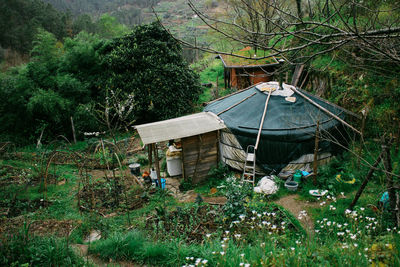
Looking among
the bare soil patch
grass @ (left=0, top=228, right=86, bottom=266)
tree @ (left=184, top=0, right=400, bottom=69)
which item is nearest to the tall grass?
grass @ (left=0, top=228, right=86, bottom=266)

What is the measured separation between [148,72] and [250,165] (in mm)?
7471

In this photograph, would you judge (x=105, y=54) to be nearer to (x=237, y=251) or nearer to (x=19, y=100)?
(x=19, y=100)

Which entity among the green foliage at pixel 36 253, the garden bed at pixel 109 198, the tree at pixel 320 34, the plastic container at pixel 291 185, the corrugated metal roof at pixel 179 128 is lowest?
the garden bed at pixel 109 198

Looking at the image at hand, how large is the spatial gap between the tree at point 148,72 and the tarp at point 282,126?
5.23 m

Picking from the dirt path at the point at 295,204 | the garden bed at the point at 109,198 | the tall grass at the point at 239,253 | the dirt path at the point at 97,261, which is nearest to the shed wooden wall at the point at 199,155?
the garden bed at the point at 109,198

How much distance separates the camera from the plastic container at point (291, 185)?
303 inches

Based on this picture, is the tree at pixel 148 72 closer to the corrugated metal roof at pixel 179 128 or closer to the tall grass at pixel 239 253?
the corrugated metal roof at pixel 179 128

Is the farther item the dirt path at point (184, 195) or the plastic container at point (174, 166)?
the plastic container at point (174, 166)

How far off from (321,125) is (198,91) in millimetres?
8019

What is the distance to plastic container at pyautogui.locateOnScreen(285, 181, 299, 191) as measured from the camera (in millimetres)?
7695

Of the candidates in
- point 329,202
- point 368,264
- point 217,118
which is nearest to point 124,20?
point 217,118

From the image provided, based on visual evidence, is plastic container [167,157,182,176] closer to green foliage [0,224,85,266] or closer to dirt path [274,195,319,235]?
dirt path [274,195,319,235]

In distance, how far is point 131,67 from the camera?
13891 millimetres

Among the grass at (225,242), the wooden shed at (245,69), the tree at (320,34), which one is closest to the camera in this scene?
the tree at (320,34)
